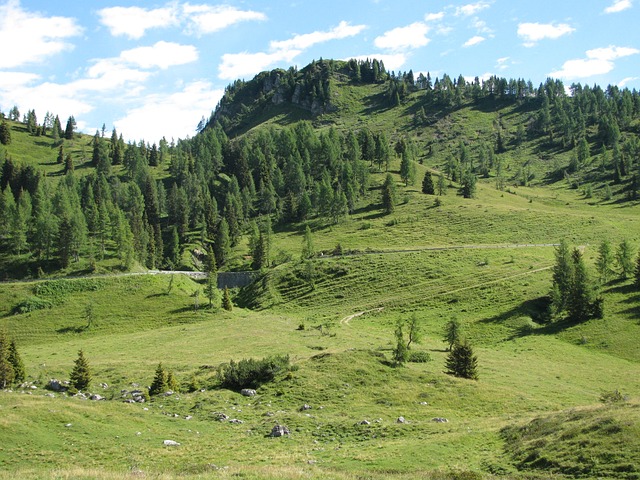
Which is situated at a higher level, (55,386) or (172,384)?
(55,386)

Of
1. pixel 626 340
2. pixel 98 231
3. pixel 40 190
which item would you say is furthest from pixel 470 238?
pixel 40 190

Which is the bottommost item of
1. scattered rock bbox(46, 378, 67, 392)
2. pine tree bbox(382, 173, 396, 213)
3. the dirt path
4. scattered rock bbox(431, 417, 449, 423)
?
the dirt path

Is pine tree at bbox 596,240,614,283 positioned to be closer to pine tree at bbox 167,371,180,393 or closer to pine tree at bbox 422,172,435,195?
pine tree at bbox 167,371,180,393

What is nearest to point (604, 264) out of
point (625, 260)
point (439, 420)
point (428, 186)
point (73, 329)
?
point (625, 260)

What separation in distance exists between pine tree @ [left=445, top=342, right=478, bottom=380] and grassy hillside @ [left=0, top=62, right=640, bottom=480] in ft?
4.90

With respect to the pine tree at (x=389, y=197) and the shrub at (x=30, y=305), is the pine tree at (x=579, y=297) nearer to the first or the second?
the pine tree at (x=389, y=197)

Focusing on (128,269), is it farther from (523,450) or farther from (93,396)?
(523,450)

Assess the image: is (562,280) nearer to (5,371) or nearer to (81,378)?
Answer: (81,378)

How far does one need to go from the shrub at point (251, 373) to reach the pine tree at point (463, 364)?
1893 cm

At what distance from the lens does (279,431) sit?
33.0 m

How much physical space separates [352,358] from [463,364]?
40.7 feet

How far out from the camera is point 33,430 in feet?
95.0

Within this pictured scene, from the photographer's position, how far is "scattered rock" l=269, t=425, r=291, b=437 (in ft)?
108

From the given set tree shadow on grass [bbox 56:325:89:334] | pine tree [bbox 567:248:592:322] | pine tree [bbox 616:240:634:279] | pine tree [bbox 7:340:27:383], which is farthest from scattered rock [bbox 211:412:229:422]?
pine tree [bbox 616:240:634:279]
